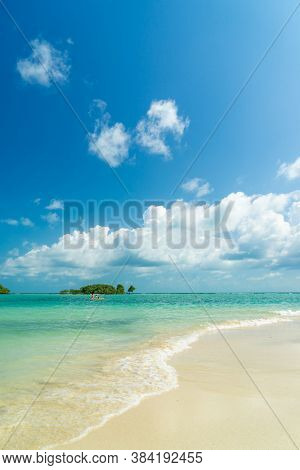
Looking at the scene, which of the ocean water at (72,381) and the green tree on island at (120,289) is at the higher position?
the green tree on island at (120,289)

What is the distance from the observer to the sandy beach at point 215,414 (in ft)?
11.9

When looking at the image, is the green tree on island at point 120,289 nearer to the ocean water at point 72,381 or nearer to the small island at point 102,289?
the small island at point 102,289

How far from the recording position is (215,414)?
173 inches

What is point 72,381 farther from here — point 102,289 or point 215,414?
point 102,289

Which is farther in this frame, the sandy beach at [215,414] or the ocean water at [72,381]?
the ocean water at [72,381]

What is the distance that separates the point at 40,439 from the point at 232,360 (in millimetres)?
Answer: 5089

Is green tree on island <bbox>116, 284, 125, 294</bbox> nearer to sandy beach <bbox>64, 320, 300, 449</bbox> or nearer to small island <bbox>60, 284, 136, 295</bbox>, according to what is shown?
small island <bbox>60, 284, 136, 295</bbox>

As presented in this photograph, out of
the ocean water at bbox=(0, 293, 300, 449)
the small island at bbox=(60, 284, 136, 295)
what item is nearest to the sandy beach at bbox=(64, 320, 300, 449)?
the ocean water at bbox=(0, 293, 300, 449)

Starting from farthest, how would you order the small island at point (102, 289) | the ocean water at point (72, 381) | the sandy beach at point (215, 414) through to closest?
the small island at point (102, 289) < the ocean water at point (72, 381) < the sandy beach at point (215, 414)

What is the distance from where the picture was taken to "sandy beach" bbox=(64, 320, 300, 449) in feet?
11.9

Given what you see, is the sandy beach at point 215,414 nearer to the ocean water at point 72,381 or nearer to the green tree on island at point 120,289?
the ocean water at point 72,381

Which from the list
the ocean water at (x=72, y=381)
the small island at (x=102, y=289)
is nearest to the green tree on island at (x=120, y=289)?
the small island at (x=102, y=289)

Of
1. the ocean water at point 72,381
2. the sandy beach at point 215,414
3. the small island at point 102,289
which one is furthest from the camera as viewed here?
the small island at point 102,289
